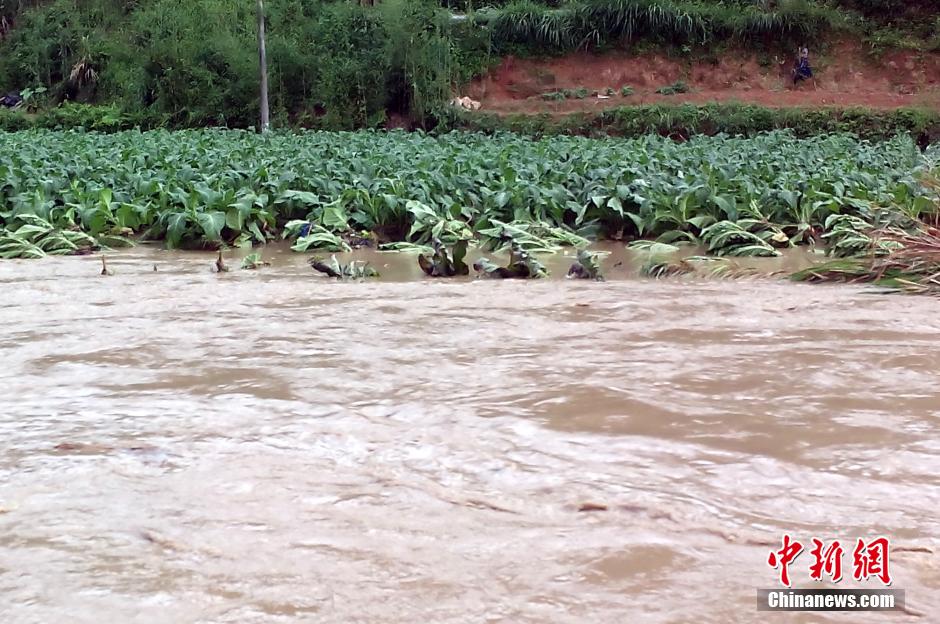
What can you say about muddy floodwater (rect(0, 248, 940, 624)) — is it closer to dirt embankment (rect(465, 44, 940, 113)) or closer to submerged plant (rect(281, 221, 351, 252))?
submerged plant (rect(281, 221, 351, 252))

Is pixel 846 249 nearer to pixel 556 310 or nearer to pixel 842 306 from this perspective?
pixel 842 306

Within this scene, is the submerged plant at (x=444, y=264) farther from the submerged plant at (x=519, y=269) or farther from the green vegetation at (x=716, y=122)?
the green vegetation at (x=716, y=122)

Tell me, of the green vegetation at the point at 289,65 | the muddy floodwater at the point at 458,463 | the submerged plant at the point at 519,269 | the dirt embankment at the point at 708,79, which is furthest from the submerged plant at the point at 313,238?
the dirt embankment at the point at 708,79

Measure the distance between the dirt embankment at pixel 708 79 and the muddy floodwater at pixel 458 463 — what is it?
20129 mm

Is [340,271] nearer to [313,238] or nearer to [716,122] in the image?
[313,238]

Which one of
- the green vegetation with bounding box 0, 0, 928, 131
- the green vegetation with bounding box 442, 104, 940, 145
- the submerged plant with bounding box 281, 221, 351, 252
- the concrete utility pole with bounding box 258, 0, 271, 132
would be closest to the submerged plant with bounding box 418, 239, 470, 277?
the submerged plant with bounding box 281, 221, 351, 252

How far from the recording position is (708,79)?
24.5m

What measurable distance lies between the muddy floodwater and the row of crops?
307 centimetres

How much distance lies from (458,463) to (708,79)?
24.2m

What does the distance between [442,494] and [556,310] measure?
210 cm

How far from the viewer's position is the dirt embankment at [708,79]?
23.0 meters

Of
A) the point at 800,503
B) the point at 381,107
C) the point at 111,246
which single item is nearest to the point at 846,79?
the point at 381,107

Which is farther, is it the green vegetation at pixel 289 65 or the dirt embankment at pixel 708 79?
the dirt embankment at pixel 708 79

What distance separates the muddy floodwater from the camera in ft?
4.72
